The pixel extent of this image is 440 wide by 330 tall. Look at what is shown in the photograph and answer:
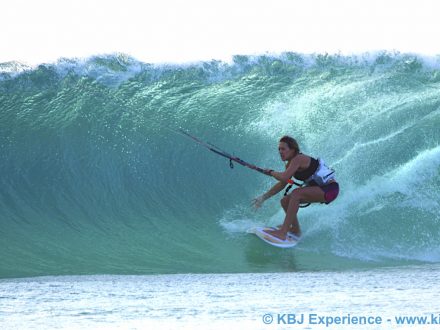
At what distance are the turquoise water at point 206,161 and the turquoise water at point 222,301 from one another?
1.32 metres

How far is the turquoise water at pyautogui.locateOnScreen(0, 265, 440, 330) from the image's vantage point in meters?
4.14

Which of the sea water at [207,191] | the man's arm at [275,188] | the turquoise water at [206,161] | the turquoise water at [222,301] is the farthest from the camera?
the turquoise water at [206,161]

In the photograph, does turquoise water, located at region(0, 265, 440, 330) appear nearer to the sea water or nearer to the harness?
the sea water

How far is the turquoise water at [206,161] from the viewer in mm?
7594

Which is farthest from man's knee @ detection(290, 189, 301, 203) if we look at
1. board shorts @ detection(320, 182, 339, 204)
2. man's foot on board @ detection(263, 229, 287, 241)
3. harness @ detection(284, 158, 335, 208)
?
man's foot on board @ detection(263, 229, 287, 241)

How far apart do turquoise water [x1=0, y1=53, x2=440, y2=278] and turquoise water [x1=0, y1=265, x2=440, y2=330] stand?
1.32m

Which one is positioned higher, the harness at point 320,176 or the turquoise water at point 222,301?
the harness at point 320,176

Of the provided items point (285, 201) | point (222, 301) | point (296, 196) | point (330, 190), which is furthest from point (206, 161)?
point (222, 301)

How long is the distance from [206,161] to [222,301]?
5010 millimetres

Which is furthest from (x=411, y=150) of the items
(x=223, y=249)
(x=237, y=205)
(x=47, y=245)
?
(x=47, y=245)

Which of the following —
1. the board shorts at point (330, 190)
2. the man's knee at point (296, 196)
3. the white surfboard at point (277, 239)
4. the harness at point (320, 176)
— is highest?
the harness at point (320, 176)

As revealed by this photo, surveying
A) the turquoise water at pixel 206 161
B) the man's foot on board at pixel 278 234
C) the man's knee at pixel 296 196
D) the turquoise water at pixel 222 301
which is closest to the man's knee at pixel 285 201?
the man's knee at pixel 296 196

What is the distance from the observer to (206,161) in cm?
966

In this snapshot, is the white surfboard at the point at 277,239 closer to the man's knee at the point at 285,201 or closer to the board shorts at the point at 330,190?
the man's knee at the point at 285,201
